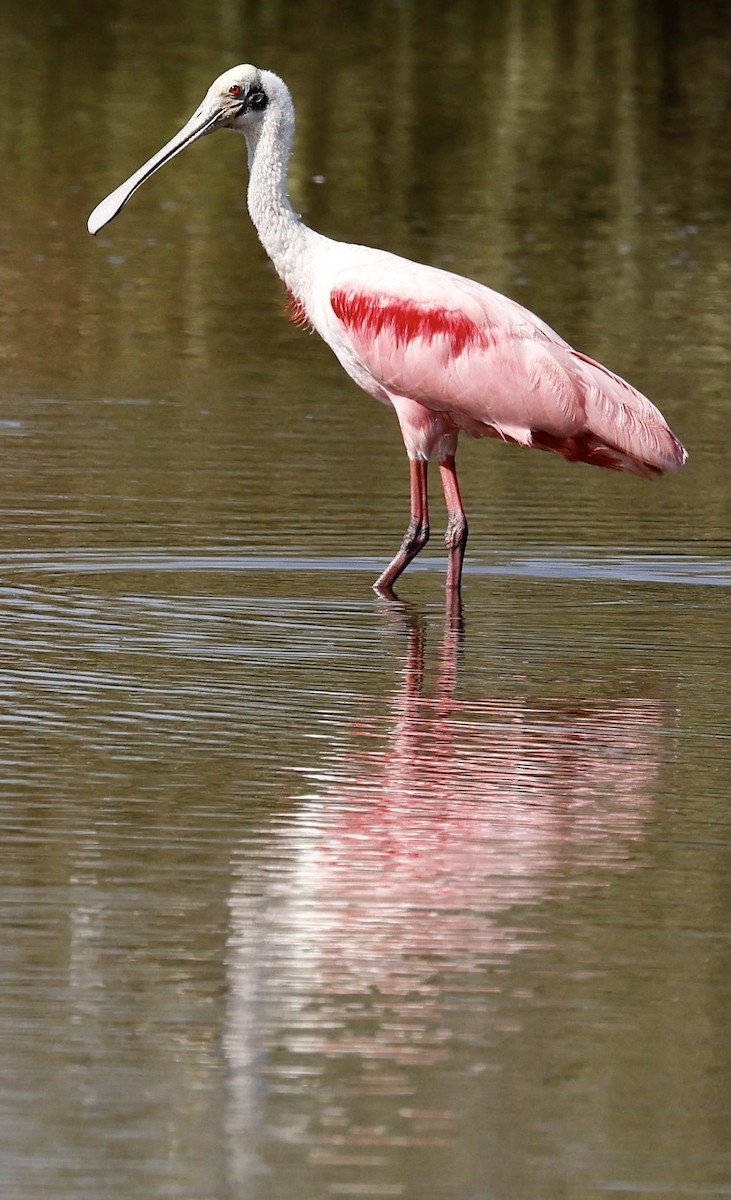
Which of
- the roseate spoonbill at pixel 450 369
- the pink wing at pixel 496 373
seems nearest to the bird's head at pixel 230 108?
the roseate spoonbill at pixel 450 369

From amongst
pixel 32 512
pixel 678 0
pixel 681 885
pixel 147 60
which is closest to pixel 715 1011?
pixel 681 885

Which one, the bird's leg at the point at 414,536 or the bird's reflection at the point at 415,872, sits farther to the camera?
the bird's leg at the point at 414,536

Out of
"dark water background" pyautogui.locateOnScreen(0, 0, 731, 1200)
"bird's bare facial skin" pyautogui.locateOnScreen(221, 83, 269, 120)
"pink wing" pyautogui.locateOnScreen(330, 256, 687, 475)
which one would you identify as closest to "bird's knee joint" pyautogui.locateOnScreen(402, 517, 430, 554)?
"dark water background" pyautogui.locateOnScreen(0, 0, 731, 1200)

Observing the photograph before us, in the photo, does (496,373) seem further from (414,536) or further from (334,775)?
(334,775)

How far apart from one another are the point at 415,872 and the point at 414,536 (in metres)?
4.56

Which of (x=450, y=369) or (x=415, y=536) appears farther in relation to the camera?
(x=450, y=369)

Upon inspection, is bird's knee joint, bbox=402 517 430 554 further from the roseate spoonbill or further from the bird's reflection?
A: the bird's reflection

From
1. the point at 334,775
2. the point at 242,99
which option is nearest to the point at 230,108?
the point at 242,99

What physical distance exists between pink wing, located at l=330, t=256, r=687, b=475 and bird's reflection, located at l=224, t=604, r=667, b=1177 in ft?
7.25

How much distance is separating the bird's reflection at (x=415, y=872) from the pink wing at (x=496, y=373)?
221 centimetres

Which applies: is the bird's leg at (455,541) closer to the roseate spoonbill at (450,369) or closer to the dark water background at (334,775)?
the roseate spoonbill at (450,369)

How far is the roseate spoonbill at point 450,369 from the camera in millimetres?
11367

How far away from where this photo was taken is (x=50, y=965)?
5984 mm

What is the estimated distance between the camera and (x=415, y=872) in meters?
6.83
